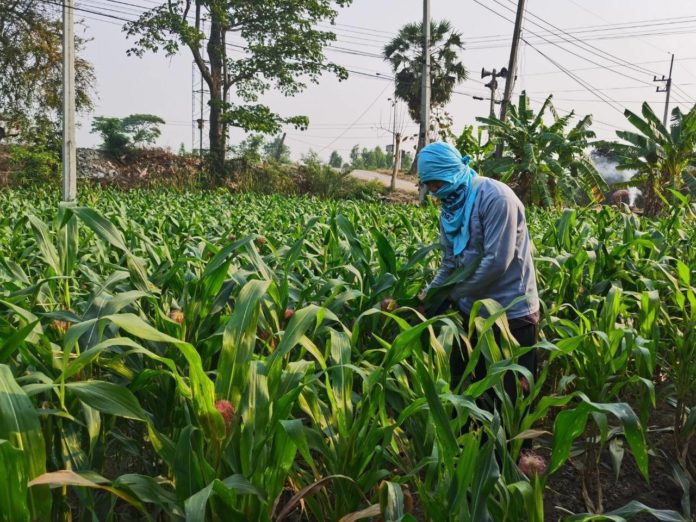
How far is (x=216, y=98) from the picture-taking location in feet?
78.9

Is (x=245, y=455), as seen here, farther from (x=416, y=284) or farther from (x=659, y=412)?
(x=659, y=412)

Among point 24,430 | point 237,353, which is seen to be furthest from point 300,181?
point 24,430

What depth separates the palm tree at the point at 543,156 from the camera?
18.5 meters

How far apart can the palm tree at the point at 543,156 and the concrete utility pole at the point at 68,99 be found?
10.9 metres

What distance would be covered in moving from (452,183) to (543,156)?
57.2ft

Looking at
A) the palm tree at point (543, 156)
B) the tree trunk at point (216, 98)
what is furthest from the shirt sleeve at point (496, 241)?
the tree trunk at point (216, 98)

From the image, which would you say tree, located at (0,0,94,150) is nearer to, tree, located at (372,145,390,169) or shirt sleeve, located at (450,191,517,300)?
shirt sleeve, located at (450,191,517,300)

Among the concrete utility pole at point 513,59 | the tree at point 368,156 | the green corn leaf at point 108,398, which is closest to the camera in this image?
the green corn leaf at point 108,398

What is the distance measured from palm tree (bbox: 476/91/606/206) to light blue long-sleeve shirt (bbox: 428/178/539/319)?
16253mm

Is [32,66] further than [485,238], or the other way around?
[32,66]

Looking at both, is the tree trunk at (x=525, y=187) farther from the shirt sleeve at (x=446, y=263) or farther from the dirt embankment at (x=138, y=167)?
the shirt sleeve at (x=446, y=263)

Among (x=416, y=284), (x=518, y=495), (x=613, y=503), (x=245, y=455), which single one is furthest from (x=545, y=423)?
(x=245, y=455)

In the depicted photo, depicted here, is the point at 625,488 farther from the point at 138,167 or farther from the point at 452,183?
the point at 138,167

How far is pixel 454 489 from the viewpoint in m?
1.35
